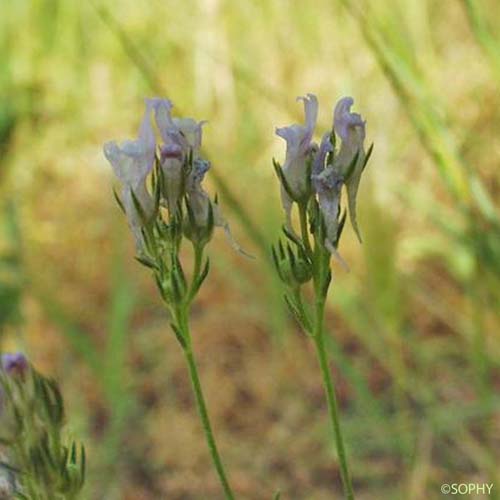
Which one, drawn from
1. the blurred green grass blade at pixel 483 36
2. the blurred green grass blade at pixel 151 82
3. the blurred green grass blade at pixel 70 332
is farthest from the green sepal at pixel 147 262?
the blurred green grass blade at pixel 70 332

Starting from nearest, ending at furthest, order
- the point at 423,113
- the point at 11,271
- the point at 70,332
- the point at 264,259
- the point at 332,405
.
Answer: the point at 332,405, the point at 423,113, the point at 264,259, the point at 70,332, the point at 11,271

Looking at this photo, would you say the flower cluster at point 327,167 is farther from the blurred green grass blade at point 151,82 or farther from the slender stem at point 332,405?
the blurred green grass blade at point 151,82

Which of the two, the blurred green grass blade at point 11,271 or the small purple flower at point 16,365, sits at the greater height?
the blurred green grass blade at point 11,271

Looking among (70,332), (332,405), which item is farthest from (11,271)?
(332,405)

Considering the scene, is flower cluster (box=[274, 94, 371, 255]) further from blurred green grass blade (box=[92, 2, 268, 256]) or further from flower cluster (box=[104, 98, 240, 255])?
blurred green grass blade (box=[92, 2, 268, 256])

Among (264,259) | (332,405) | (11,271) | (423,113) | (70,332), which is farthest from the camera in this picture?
(11,271)

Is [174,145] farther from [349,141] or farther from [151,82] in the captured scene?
[151,82]
